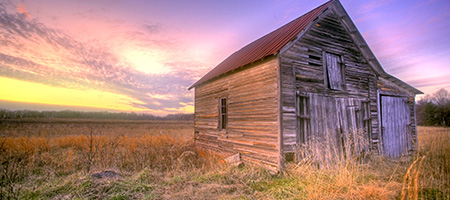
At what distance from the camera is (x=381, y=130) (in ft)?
31.7

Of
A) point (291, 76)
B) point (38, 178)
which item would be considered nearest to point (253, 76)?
point (291, 76)

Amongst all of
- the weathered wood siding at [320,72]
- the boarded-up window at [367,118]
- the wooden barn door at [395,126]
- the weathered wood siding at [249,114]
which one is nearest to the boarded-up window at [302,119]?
the weathered wood siding at [320,72]

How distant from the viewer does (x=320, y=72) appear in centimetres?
816

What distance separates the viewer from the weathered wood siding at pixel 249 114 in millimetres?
7230

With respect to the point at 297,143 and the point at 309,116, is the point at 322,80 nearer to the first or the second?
the point at 309,116

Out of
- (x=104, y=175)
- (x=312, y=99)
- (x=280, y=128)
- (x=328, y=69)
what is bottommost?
(x=104, y=175)

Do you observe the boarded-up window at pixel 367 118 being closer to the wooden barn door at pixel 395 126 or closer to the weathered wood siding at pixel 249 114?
the wooden barn door at pixel 395 126

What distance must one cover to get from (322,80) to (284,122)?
2509mm

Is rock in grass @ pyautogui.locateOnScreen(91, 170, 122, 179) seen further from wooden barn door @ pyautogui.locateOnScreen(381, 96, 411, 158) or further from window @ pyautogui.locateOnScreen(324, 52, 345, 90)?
wooden barn door @ pyautogui.locateOnScreen(381, 96, 411, 158)

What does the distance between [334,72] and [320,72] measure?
2.63 ft

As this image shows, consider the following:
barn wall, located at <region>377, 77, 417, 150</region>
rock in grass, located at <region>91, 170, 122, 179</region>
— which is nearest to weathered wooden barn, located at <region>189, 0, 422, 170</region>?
barn wall, located at <region>377, 77, 417, 150</region>

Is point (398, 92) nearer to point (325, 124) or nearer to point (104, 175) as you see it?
point (325, 124)

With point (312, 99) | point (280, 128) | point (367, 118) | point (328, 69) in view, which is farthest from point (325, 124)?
point (367, 118)

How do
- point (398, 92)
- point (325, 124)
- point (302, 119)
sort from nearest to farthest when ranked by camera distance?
point (302, 119), point (325, 124), point (398, 92)
